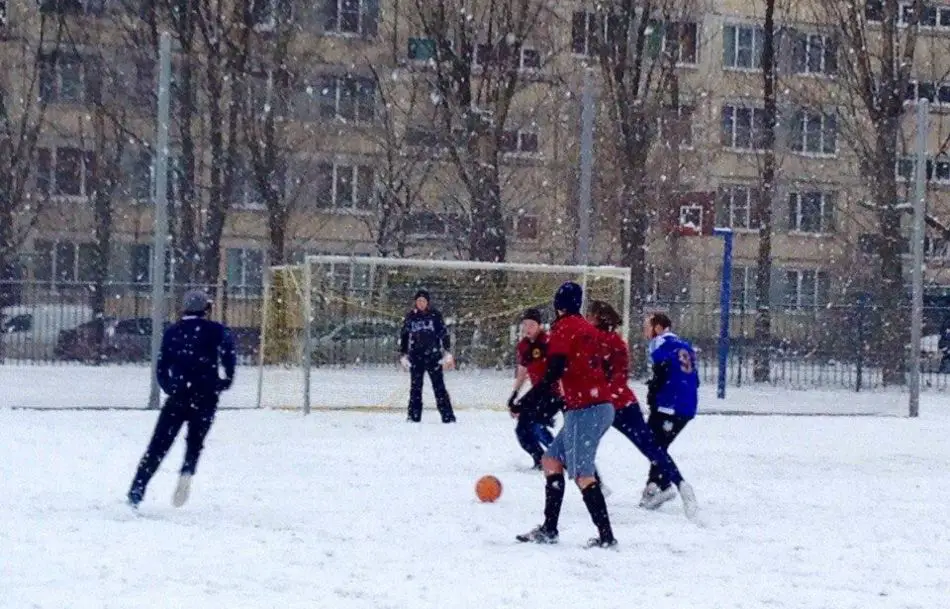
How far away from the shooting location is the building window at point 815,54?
115ft

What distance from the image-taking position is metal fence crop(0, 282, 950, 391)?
99.4 feet

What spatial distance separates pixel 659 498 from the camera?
40.9 feet

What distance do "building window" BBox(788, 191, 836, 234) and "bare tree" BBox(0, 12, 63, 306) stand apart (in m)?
23.9

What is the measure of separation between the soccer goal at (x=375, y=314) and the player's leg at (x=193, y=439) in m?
9.96

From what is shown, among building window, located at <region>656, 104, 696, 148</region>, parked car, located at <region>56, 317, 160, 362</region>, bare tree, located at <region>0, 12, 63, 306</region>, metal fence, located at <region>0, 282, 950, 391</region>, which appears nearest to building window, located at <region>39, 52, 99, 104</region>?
bare tree, located at <region>0, 12, 63, 306</region>

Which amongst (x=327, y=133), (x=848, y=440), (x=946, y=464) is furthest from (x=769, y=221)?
(x=946, y=464)

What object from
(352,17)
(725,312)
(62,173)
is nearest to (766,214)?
(725,312)

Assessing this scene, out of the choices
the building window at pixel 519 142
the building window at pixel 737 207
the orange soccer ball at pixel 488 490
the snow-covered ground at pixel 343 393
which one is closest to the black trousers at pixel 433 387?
the snow-covered ground at pixel 343 393

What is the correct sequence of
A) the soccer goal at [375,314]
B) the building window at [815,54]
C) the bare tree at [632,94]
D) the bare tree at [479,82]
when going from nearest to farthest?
the soccer goal at [375,314] → the bare tree at [479,82] → the bare tree at [632,94] → the building window at [815,54]

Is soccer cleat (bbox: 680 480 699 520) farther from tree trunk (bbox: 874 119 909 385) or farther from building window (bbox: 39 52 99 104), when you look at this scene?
building window (bbox: 39 52 99 104)

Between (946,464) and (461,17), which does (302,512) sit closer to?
(946,464)

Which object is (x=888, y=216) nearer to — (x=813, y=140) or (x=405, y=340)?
(x=405, y=340)

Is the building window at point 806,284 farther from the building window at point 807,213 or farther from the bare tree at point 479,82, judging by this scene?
the bare tree at point 479,82

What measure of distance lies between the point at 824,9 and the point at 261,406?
59.2 ft
